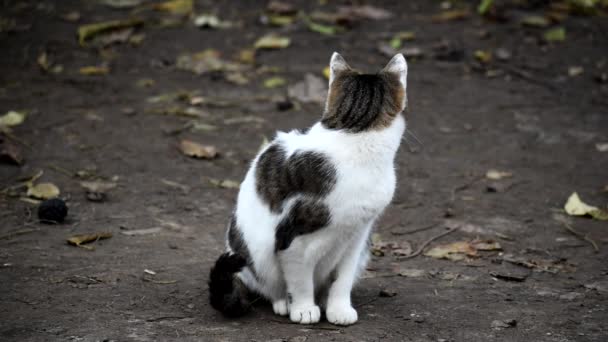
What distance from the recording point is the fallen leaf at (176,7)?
8781 mm

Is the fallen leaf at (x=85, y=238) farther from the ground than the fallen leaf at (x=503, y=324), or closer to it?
closer to it

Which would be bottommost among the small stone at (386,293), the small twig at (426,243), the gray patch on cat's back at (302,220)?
the small twig at (426,243)

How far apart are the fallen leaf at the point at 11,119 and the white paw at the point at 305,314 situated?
3.59m

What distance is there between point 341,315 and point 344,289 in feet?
0.42

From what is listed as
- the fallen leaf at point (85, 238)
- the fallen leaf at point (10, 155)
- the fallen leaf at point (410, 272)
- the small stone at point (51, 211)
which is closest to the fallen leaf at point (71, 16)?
the fallen leaf at point (10, 155)

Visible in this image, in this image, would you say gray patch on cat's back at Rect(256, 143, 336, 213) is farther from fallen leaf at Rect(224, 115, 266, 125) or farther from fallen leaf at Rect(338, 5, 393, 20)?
fallen leaf at Rect(338, 5, 393, 20)

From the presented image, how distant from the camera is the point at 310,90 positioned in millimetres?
7148

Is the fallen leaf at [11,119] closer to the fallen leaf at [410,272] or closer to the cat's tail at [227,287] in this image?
the cat's tail at [227,287]

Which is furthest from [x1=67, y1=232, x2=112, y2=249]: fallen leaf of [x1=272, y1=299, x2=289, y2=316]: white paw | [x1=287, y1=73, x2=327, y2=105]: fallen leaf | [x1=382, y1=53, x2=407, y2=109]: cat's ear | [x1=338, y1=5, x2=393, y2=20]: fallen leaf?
[x1=338, y1=5, x2=393, y2=20]: fallen leaf

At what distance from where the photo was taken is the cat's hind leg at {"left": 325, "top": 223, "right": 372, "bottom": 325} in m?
3.68

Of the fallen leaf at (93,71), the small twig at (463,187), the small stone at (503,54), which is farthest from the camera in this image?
the small stone at (503,54)

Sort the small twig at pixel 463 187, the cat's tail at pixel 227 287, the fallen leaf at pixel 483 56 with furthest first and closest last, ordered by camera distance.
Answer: the fallen leaf at pixel 483 56 → the small twig at pixel 463 187 → the cat's tail at pixel 227 287

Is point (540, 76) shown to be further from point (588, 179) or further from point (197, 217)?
point (197, 217)

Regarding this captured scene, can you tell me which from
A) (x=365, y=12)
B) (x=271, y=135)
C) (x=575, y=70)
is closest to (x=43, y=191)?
(x=271, y=135)
